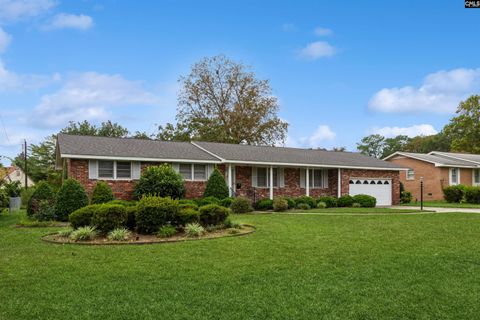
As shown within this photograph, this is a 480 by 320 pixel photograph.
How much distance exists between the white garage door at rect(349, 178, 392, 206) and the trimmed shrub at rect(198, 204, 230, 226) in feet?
53.2

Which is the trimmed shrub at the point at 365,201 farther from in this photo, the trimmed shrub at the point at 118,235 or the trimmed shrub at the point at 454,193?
the trimmed shrub at the point at 118,235

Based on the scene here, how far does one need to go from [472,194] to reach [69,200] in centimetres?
2487

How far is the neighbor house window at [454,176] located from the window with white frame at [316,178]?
12.4m

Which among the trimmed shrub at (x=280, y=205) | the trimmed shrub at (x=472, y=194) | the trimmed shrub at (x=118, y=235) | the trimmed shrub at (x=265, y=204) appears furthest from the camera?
A: the trimmed shrub at (x=472, y=194)

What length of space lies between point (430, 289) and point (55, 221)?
45.1ft

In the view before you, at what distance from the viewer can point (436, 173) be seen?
32.2m

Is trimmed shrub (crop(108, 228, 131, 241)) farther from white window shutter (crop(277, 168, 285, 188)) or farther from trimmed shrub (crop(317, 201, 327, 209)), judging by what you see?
white window shutter (crop(277, 168, 285, 188))

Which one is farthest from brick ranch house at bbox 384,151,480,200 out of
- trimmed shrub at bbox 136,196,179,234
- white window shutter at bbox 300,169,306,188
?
trimmed shrub at bbox 136,196,179,234

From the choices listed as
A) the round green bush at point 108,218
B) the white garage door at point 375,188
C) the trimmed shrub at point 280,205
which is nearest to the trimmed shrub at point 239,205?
the trimmed shrub at point 280,205

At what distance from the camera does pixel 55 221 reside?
1575 centimetres

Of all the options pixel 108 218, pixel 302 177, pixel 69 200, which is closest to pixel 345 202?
pixel 302 177

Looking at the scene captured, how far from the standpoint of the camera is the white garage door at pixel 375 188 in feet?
88.3

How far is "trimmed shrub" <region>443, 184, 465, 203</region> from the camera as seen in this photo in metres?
29.0

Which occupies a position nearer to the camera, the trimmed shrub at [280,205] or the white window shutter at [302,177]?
the trimmed shrub at [280,205]
